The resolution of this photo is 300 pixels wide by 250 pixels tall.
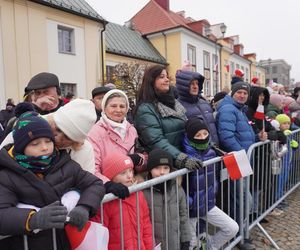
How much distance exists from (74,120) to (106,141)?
2.60 ft

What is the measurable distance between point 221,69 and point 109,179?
34.5 metres

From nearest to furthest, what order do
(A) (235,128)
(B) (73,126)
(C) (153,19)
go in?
1. (B) (73,126)
2. (A) (235,128)
3. (C) (153,19)

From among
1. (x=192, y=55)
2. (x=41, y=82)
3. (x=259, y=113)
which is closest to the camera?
(x=41, y=82)

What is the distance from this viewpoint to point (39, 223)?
55.7 inches

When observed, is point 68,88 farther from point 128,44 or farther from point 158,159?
point 158,159

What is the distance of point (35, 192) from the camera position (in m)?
1.57

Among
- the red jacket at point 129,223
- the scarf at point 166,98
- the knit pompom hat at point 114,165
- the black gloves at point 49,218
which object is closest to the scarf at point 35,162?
the black gloves at point 49,218

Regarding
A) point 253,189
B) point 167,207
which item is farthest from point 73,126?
point 253,189

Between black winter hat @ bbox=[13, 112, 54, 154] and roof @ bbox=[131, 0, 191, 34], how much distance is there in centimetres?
2772

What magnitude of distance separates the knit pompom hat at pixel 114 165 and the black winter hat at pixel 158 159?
1.05 feet

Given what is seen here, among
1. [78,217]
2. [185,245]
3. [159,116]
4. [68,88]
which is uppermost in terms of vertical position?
[68,88]

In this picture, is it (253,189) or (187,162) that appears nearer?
(187,162)

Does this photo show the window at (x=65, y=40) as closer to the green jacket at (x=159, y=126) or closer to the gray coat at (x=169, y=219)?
the green jacket at (x=159, y=126)

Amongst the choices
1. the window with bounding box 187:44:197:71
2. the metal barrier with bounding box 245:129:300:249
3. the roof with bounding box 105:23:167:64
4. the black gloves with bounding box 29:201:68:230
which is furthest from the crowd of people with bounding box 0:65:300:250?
the window with bounding box 187:44:197:71
